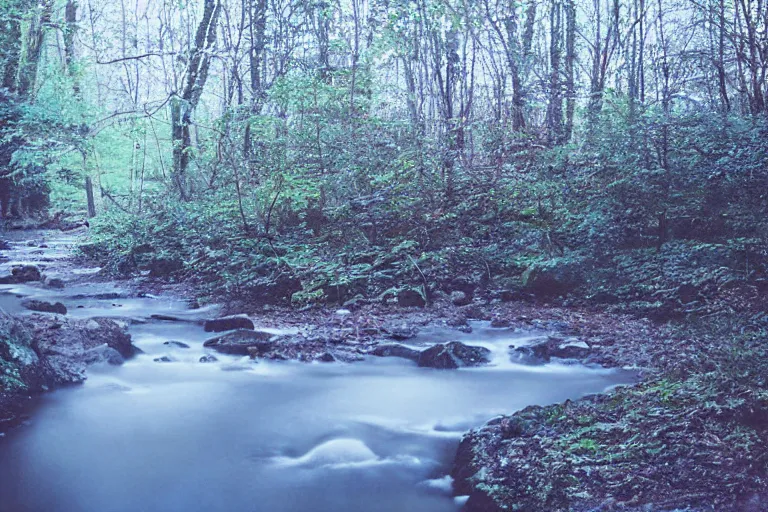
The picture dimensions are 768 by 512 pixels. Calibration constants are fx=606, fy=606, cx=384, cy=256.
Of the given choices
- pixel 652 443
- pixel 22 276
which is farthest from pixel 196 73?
pixel 652 443

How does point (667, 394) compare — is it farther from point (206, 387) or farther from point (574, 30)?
point (574, 30)

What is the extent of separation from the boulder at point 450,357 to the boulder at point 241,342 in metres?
1.88

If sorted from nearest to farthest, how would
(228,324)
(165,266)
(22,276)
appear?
1. (228,324)
2. (165,266)
3. (22,276)

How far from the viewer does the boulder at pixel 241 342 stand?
23.3 feet

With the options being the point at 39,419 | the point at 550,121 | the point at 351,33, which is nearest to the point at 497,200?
the point at 550,121

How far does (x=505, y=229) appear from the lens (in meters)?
10.6

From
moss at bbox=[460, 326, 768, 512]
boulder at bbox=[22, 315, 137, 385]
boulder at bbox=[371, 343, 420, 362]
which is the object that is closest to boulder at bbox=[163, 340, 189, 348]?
boulder at bbox=[22, 315, 137, 385]

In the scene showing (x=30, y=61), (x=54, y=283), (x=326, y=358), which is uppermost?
(x=30, y=61)

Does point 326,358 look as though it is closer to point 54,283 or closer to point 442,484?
point 442,484

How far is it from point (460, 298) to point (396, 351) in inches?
93.4

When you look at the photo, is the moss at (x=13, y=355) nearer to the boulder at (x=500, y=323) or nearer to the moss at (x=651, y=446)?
the moss at (x=651, y=446)

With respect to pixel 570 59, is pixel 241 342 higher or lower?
lower

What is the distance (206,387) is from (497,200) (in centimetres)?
675

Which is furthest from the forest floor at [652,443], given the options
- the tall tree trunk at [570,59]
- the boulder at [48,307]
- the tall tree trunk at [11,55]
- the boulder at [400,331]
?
the tall tree trunk at [11,55]
